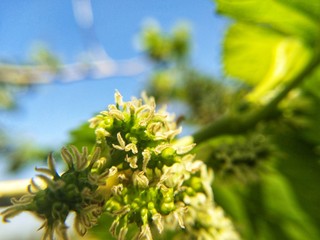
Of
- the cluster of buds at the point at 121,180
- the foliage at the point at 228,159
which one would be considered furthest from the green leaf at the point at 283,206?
the cluster of buds at the point at 121,180

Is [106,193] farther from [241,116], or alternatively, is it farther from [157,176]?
Result: [241,116]

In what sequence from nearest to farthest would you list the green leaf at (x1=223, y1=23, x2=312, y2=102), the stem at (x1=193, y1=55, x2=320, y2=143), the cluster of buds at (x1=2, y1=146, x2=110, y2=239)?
the cluster of buds at (x1=2, y1=146, x2=110, y2=239)
the stem at (x1=193, y1=55, x2=320, y2=143)
the green leaf at (x1=223, y1=23, x2=312, y2=102)

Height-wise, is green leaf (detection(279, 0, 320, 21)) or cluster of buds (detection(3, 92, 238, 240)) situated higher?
green leaf (detection(279, 0, 320, 21))

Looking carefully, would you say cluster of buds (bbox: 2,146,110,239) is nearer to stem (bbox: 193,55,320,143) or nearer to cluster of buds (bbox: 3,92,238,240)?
cluster of buds (bbox: 3,92,238,240)

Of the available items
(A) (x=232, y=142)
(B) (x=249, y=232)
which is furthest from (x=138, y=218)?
(B) (x=249, y=232)

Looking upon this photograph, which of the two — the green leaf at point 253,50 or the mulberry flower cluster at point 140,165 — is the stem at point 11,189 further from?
the green leaf at point 253,50

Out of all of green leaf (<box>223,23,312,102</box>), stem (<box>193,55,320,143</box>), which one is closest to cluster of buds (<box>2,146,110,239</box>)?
stem (<box>193,55,320,143</box>)
